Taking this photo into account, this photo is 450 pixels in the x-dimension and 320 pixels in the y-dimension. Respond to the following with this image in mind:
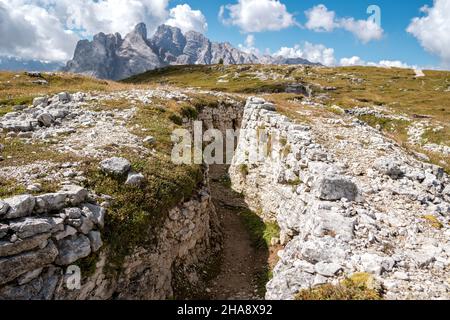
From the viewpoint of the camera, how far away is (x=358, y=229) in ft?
37.8

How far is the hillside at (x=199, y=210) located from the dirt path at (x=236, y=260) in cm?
9

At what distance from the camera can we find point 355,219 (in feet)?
39.3

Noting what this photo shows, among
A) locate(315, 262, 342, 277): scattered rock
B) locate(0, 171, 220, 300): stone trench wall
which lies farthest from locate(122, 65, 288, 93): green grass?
locate(315, 262, 342, 277): scattered rock

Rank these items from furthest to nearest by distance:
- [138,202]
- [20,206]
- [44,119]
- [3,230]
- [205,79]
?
1. [205,79]
2. [44,119]
3. [138,202]
4. [20,206]
5. [3,230]

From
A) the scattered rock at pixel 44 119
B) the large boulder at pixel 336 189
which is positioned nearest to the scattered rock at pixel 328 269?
the large boulder at pixel 336 189

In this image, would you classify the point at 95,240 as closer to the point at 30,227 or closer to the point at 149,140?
the point at 30,227

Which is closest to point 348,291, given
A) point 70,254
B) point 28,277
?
point 70,254

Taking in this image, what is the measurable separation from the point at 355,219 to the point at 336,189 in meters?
1.93

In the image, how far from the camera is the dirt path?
15625 mm

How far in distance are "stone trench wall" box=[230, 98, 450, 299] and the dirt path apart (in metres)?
1.95

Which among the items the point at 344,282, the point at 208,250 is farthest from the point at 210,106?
the point at 344,282

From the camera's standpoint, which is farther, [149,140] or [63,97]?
[63,97]

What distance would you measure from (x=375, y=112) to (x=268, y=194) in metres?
32.9

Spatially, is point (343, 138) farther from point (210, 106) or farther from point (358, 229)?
point (210, 106)
